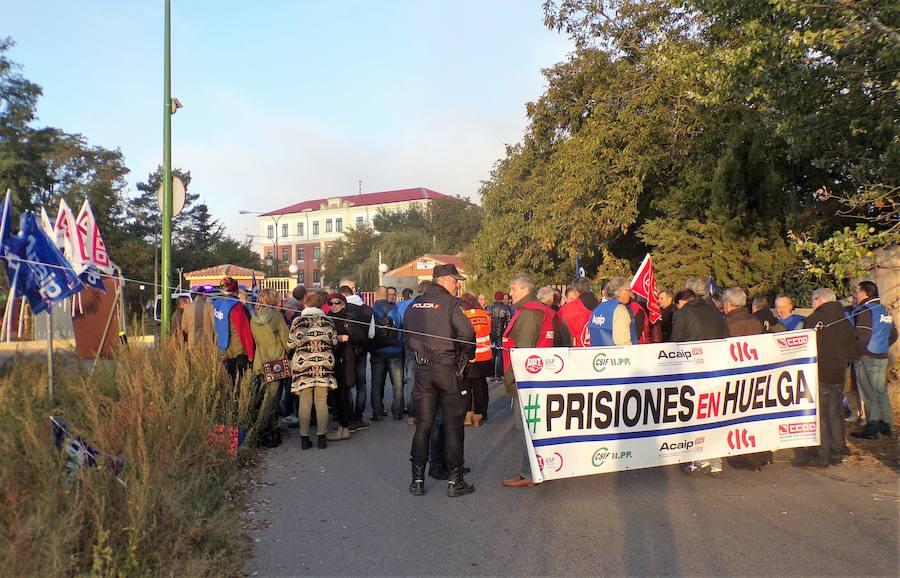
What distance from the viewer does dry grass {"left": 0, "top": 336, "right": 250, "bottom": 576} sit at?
4293 millimetres

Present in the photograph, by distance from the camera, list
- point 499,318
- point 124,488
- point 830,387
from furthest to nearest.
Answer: point 499,318 → point 830,387 → point 124,488

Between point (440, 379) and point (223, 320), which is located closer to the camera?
point (440, 379)

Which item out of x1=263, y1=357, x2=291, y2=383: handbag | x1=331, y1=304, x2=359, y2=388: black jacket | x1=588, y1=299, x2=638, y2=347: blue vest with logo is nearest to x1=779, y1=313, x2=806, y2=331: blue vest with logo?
x1=588, y1=299, x2=638, y2=347: blue vest with logo

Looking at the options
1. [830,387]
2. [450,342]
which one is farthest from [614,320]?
[830,387]

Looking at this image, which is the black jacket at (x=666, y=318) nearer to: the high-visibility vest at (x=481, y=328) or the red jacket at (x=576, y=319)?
the high-visibility vest at (x=481, y=328)

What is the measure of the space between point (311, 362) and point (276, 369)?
68 cm

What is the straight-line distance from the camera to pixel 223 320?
9398 millimetres

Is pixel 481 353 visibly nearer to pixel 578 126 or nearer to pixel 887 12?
pixel 887 12

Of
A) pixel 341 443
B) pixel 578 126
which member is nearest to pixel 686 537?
pixel 341 443

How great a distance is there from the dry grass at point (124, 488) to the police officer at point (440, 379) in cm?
170

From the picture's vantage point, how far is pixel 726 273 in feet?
59.2

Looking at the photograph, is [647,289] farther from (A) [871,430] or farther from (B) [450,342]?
(B) [450,342]

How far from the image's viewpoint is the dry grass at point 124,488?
14.1 ft

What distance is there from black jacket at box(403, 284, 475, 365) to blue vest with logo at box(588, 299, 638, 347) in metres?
1.51
